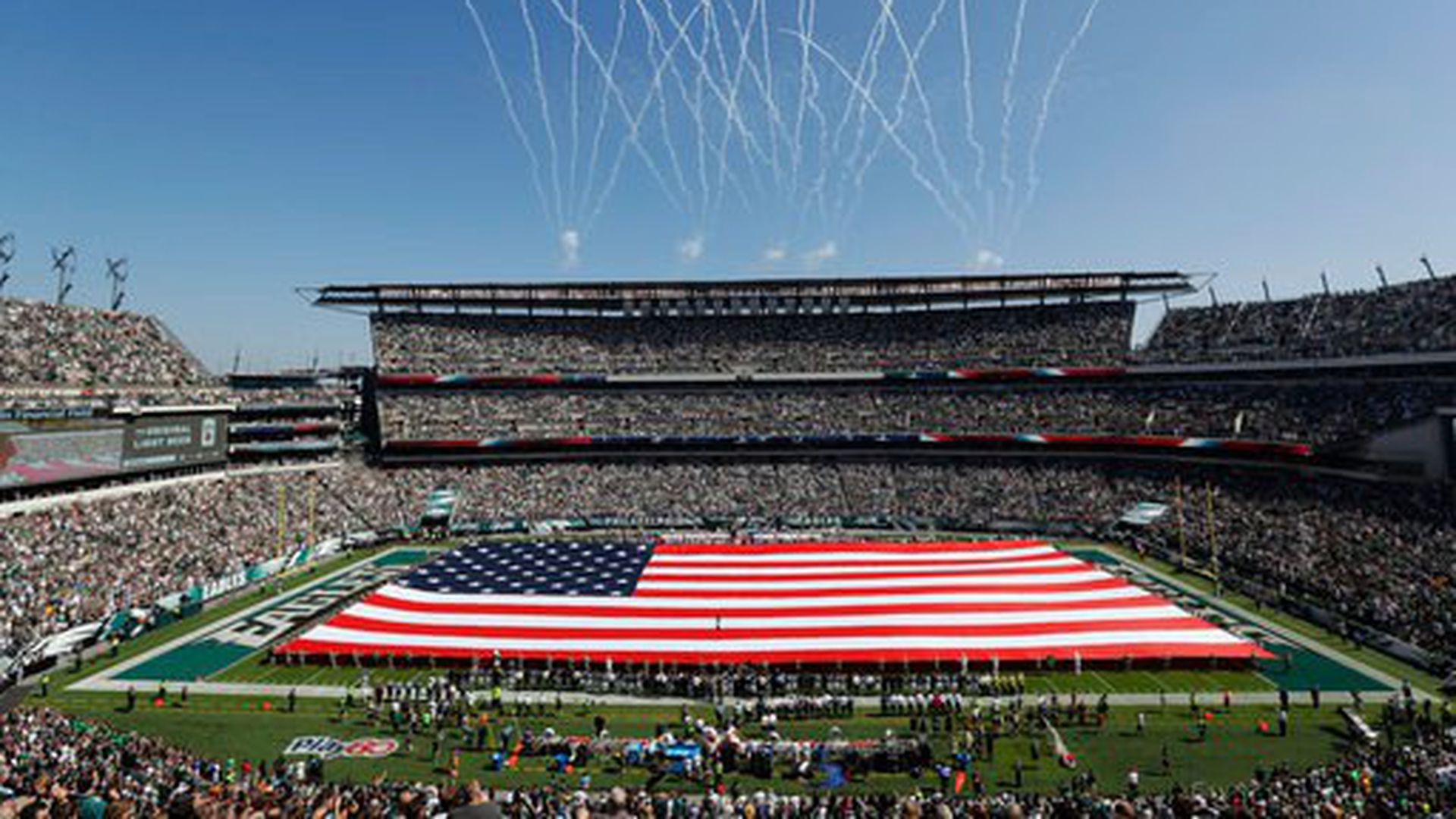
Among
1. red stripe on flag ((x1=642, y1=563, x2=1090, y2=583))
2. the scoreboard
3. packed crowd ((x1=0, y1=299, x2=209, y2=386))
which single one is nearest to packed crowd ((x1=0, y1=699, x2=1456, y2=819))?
red stripe on flag ((x1=642, y1=563, x2=1090, y2=583))

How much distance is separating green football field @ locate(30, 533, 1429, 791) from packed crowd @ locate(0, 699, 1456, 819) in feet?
2.36

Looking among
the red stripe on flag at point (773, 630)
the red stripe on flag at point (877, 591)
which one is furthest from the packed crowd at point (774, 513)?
the red stripe on flag at point (773, 630)

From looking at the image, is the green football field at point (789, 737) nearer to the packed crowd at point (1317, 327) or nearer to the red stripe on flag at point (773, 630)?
the red stripe on flag at point (773, 630)

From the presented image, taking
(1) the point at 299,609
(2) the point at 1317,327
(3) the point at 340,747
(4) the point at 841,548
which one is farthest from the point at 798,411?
(3) the point at 340,747

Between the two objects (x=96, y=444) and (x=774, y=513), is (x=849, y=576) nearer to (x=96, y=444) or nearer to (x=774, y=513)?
(x=774, y=513)

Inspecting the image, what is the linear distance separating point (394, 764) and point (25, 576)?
22305 millimetres

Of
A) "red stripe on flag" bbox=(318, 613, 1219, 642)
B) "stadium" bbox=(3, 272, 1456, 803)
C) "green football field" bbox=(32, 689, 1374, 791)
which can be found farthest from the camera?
"red stripe on flag" bbox=(318, 613, 1219, 642)

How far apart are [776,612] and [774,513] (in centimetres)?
2082

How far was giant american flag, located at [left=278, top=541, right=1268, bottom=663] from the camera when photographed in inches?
918

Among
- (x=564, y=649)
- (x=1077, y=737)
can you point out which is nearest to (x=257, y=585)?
(x=564, y=649)

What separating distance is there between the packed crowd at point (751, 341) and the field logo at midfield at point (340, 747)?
133 ft

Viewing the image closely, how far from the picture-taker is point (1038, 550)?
115 feet

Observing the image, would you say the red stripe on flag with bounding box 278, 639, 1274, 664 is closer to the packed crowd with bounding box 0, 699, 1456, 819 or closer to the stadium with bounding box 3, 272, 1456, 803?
the stadium with bounding box 3, 272, 1456, 803

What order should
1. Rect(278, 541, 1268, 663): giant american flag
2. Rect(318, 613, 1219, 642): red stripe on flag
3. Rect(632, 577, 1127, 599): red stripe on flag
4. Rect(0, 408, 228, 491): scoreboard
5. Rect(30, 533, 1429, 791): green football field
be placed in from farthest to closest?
Rect(0, 408, 228, 491): scoreboard → Rect(632, 577, 1127, 599): red stripe on flag → Rect(318, 613, 1219, 642): red stripe on flag → Rect(278, 541, 1268, 663): giant american flag → Rect(30, 533, 1429, 791): green football field
